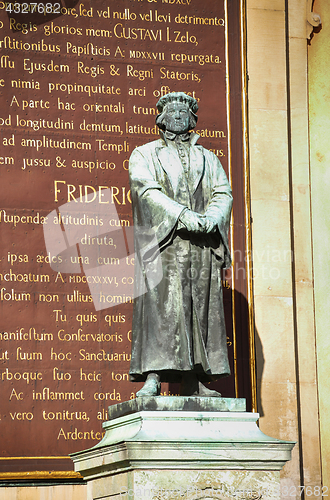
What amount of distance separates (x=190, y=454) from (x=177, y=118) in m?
2.66

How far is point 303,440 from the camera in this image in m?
8.80

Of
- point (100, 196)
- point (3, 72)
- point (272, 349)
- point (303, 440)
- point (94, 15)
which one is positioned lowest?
point (303, 440)

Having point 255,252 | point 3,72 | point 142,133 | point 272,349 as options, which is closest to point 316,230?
point 255,252

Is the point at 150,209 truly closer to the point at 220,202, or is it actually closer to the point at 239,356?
the point at 220,202

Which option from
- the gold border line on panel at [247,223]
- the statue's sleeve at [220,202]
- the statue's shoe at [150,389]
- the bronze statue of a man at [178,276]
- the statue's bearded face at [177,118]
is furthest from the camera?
the gold border line on panel at [247,223]

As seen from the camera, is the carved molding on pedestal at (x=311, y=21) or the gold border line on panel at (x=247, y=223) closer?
the gold border line on panel at (x=247, y=223)

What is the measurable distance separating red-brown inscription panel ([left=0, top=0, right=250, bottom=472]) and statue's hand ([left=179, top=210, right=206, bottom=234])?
239cm

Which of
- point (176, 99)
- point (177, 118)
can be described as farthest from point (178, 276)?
point (176, 99)

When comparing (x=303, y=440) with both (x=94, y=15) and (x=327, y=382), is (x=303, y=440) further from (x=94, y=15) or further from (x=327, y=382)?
(x=94, y=15)

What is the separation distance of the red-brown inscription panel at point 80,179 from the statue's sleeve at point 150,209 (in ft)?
6.79

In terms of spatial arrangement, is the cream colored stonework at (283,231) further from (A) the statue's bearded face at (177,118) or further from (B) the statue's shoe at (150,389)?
(B) the statue's shoe at (150,389)

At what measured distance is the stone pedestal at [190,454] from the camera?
5910 mm

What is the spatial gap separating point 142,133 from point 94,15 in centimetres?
136

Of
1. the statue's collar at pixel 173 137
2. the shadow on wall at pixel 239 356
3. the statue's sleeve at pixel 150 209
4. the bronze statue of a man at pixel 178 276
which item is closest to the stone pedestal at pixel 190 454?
the bronze statue of a man at pixel 178 276
